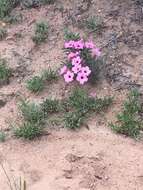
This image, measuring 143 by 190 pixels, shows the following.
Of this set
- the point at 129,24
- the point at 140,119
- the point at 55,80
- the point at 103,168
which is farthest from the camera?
the point at 129,24

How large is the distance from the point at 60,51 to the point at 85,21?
54 centimetres

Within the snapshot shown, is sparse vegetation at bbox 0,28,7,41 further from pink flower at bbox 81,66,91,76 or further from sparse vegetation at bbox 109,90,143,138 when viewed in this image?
sparse vegetation at bbox 109,90,143,138

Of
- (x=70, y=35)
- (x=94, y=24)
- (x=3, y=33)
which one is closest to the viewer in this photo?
(x=70, y=35)

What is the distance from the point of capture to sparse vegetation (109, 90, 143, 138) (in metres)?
5.28

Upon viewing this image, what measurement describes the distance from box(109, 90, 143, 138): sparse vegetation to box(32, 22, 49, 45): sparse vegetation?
1.43 meters

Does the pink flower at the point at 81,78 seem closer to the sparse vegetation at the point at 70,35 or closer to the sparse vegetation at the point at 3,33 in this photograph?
the sparse vegetation at the point at 70,35

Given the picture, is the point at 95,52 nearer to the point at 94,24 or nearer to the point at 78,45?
the point at 78,45

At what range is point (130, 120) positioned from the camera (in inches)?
209

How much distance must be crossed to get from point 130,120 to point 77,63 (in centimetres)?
87

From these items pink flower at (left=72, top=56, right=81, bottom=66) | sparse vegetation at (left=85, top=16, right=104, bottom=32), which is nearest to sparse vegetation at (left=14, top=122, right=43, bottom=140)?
pink flower at (left=72, top=56, right=81, bottom=66)

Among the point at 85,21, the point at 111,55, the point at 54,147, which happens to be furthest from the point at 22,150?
the point at 85,21

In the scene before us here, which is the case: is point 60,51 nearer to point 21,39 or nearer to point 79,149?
point 21,39

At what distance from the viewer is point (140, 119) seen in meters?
5.42

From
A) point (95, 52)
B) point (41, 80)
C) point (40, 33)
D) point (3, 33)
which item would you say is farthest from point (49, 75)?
point (3, 33)
